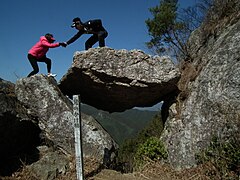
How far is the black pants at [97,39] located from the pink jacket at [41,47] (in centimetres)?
123

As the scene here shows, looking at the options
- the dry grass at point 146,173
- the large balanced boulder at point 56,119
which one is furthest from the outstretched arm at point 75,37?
the dry grass at point 146,173

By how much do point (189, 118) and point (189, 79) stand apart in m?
1.75

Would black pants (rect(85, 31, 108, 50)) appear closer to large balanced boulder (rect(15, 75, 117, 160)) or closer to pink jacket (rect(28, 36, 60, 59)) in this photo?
pink jacket (rect(28, 36, 60, 59))

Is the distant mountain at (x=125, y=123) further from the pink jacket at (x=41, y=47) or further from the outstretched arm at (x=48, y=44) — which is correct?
the outstretched arm at (x=48, y=44)

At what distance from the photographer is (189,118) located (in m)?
8.84

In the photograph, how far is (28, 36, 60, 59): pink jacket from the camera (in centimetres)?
955

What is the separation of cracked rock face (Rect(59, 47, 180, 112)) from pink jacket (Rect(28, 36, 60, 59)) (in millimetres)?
1165

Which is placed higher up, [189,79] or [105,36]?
[105,36]

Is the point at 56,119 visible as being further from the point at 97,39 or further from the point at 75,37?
the point at 97,39

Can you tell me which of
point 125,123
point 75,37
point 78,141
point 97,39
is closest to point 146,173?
point 78,141

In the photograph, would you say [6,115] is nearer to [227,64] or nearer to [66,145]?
[66,145]

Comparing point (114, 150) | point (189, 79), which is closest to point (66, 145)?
point (114, 150)

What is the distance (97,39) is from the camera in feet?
32.9

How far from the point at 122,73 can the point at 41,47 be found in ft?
9.89
